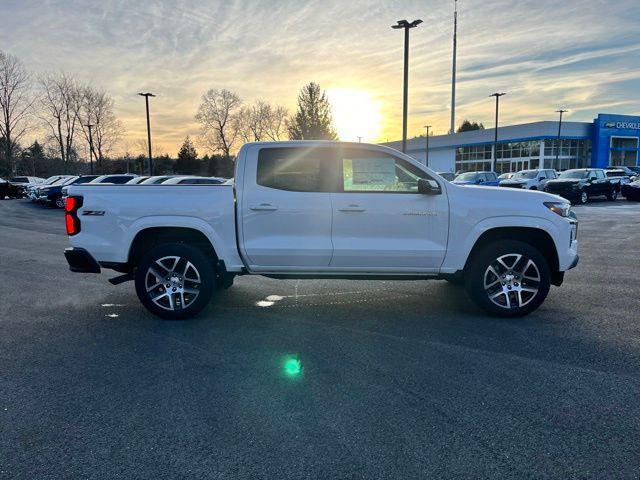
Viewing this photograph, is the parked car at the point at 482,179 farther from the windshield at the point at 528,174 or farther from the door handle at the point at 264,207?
the door handle at the point at 264,207

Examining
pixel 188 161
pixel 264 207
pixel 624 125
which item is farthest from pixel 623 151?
pixel 264 207

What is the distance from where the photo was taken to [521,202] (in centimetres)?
512

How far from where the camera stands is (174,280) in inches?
205

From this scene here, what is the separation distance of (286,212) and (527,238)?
286 cm

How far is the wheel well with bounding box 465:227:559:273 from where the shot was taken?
5230 millimetres

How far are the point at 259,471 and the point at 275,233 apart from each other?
2.91m

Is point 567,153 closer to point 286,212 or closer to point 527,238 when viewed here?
→ point 527,238

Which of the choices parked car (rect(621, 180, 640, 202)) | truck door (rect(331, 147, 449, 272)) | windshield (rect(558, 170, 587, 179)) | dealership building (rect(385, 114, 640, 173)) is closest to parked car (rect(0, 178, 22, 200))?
truck door (rect(331, 147, 449, 272))

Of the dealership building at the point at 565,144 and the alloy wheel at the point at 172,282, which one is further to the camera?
the dealership building at the point at 565,144

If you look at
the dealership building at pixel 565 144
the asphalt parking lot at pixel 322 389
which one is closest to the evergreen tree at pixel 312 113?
the dealership building at pixel 565 144

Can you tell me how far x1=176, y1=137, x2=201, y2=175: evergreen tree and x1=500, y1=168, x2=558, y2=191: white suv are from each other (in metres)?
54.4

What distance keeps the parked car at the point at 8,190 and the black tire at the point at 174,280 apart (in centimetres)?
3716

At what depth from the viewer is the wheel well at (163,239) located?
5.25 m

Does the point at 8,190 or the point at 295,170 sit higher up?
the point at 295,170
